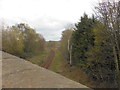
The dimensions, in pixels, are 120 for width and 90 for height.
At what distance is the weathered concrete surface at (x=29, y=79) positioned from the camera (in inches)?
57.9

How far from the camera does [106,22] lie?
59.4 feet

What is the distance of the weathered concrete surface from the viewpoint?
147cm

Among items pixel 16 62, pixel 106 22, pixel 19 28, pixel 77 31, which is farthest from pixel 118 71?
pixel 19 28

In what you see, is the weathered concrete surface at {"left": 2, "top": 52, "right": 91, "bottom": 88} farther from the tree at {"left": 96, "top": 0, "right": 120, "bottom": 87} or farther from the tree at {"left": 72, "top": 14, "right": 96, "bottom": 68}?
the tree at {"left": 72, "top": 14, "right": 96, "bottom": 68}

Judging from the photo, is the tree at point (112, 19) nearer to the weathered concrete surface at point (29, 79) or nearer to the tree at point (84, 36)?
the tree at point (84, 36)

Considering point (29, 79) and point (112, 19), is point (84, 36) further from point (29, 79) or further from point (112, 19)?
point (29, 79)

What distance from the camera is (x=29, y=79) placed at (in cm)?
160

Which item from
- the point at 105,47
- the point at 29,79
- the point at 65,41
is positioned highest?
the point at 65,41

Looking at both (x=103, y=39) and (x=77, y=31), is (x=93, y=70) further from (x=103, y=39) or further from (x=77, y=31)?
(x=77, y=31)

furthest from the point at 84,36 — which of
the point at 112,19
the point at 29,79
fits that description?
the point at 29,79

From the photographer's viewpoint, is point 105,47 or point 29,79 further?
point 105,47

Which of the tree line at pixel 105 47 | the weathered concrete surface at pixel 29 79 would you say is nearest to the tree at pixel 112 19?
the tree line at pixel 105 47

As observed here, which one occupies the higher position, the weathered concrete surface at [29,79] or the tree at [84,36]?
the tree at [84,36]

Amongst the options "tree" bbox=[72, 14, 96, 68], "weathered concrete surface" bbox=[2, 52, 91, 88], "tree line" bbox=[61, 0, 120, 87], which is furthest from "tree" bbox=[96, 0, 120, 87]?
"weathered concrete surface" bbox=[2, 52, 91, 88]
